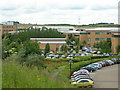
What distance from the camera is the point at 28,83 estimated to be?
436cm

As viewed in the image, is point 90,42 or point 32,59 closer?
point 32,59

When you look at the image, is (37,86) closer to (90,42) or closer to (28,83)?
(28,83)

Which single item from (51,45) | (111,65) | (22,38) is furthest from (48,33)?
(111,65)

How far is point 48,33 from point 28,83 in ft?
107

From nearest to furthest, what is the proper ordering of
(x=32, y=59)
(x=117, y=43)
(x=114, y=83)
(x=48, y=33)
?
(x=114, y=83) < (x=32, y=59) < (x=117, y=43) < (x=48, y=33)

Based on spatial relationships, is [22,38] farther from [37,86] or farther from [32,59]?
[37,86]

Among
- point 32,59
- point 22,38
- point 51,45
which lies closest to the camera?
point 32,59

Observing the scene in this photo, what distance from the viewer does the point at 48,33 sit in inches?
1451

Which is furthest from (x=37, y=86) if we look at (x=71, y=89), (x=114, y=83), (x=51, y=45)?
(x=51, y=45)

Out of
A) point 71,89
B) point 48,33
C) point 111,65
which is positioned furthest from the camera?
point 48,33

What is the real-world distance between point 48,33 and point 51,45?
7.34 m

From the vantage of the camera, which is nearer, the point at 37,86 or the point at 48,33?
the point at 37,86

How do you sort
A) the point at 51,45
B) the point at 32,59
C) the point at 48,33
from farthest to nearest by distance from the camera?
the point at 48,33
the point at 51,45
the point at 32,59

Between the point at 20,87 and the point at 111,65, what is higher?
the point at 20,87
